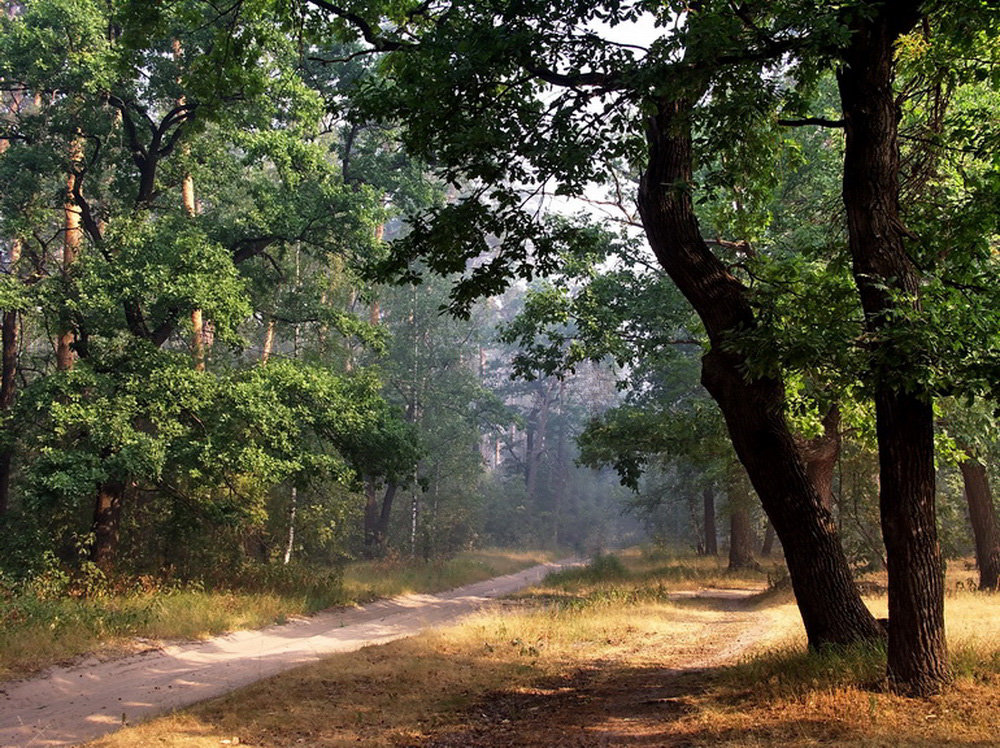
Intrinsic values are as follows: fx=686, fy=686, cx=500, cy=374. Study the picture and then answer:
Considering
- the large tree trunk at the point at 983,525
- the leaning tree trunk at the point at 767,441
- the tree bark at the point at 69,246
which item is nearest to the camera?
the leaning tree trunk at the point at 767,441

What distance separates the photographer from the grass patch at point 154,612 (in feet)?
37.0

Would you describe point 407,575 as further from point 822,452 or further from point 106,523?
point 822,452

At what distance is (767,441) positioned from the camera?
7.18 m

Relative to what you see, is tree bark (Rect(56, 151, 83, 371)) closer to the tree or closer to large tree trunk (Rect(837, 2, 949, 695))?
the tree

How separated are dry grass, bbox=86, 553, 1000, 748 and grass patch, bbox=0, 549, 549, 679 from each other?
448 centimetres

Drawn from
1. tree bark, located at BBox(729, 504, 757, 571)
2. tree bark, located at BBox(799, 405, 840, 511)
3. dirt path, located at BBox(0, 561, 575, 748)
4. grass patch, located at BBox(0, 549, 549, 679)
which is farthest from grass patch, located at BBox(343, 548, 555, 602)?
tree bark, located at BBox(799, 405, 840, 511)

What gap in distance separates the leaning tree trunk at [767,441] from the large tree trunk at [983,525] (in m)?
11.9

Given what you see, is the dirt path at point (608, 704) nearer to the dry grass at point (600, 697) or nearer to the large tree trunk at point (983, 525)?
the dry grass at point (600, 697)

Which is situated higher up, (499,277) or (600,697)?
(499,277)

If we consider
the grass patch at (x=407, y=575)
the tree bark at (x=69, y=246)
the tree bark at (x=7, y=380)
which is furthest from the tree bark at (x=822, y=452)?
the tree bark at (x=7, y=380)

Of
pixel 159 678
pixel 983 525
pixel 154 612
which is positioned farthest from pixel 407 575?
pixel 983 525

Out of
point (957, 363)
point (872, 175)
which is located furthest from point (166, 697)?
point (872, 175)

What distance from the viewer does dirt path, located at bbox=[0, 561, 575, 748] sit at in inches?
323

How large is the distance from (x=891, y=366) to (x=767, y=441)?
1797 millimetres
